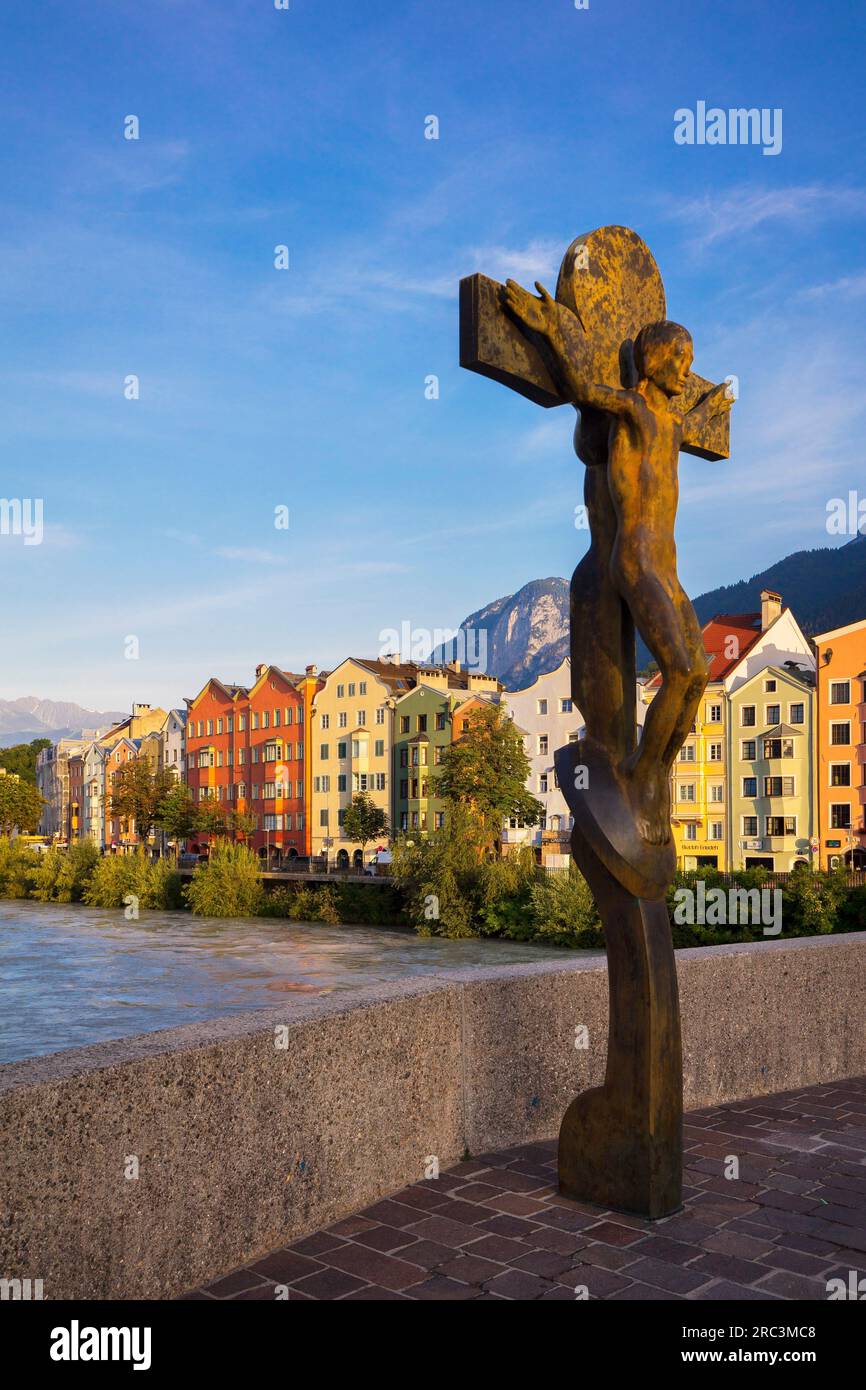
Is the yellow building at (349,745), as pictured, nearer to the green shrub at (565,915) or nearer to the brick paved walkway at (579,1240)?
the green shrub at (565,915)

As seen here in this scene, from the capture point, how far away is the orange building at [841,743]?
188 feet

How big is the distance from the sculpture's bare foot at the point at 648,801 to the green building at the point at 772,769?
2203 inches

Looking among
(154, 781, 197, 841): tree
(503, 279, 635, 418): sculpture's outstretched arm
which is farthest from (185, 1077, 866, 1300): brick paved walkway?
(154, 781, 197, 841): tree

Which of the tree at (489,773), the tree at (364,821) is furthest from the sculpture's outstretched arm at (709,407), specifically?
the tree at (364,821)

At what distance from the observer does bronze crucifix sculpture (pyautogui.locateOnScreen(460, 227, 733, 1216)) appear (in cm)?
475

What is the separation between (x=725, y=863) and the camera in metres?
61.6

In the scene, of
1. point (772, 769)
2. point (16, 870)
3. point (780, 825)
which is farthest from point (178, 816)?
point (780, 825)

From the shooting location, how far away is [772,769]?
2362 inches

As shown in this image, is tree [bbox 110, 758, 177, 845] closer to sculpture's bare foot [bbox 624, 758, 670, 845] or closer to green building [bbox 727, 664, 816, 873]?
green building [bbox 727, 664, 816, 873]

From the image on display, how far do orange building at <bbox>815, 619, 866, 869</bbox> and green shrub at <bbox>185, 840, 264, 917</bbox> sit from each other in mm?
27202

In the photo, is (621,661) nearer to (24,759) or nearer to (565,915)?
(565,915)

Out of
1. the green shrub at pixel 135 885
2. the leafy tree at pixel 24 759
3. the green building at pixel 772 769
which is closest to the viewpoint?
the green building at pixel 772 769
